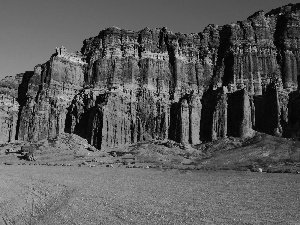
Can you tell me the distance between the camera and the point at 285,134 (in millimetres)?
113062

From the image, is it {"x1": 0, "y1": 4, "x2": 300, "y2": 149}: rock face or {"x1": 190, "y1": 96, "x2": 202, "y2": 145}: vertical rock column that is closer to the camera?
{"x1": 190, "y1": 96, "x2": 202, "y2": 145}: vertical rock column

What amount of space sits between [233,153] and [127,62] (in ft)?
214

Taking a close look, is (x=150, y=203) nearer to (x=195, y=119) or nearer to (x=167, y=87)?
(x=195, y=119)

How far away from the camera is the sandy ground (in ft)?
93.1

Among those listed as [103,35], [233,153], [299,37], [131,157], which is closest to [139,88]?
[103,35]

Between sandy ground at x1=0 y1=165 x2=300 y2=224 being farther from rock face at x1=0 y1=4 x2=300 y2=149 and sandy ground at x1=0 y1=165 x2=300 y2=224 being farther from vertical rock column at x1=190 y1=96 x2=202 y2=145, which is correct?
rock face at x1=0 y1=4 x2=300 y2=149

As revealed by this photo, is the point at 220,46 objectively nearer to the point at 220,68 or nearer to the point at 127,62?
the point at 220,68

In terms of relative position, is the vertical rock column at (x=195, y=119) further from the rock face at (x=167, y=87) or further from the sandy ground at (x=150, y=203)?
the sandy ground at (x=150, y=203)

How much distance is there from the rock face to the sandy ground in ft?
239

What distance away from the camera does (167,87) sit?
14338 cm

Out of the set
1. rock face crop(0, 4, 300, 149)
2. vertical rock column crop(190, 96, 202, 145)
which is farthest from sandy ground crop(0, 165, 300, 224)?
rock face crop(0, 4, 300, 149)

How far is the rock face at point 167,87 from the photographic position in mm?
122438

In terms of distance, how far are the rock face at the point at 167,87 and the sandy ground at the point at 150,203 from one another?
72988 millimetres

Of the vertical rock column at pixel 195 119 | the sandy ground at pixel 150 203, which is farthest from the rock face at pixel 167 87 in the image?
the sandy ground at pixel 150 203
